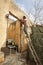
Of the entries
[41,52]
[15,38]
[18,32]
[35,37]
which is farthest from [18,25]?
[41,52]

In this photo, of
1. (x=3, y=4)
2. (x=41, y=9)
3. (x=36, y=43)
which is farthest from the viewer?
(x=41, y=9)

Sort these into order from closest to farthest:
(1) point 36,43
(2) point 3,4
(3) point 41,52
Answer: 1. (2) point 3,4
2. (3) point 41,52
3. (1) point 36,43

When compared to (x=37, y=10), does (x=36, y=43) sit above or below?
below

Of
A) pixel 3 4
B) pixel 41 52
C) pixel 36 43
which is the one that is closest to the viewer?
pixel 3 4

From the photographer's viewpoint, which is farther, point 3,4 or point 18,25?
point 18,25

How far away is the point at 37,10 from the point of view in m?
15.5

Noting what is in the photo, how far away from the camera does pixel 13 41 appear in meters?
7.88

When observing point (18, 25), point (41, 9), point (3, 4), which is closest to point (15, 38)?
point (18, 25)

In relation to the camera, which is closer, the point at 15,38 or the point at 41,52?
the point at 41,52

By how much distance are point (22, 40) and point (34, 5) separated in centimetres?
910

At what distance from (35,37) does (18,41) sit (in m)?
1.38

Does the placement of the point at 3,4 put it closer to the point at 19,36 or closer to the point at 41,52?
the point at 19,36

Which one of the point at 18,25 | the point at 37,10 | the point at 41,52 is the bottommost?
the point at 41,52

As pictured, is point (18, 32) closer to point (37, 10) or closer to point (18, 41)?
point (18, 41)
